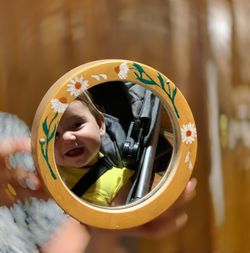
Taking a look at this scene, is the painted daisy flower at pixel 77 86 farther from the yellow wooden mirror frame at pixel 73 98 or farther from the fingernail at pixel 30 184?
the fingernail at pixel 30 184

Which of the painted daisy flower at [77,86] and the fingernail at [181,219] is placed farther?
the fingernail at [181,219]

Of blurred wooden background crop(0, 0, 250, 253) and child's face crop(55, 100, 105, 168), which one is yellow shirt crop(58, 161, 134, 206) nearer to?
child's face crop(55, 100, 105, 168)

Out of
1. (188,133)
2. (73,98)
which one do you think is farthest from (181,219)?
(73,98)

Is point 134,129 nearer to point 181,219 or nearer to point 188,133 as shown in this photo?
point 188,133

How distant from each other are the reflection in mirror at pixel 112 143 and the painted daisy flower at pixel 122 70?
10 mm

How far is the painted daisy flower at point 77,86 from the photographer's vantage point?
57 cm

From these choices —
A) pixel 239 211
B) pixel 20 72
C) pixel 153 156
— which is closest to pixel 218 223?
pixel 239 211

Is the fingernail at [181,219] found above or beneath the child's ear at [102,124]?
beneath

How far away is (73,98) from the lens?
571mm

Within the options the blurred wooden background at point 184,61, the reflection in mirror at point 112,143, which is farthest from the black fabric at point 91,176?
the blurred wooden background at point 184,61

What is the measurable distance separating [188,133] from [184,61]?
0.53 feet

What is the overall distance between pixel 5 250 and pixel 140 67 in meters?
0.27

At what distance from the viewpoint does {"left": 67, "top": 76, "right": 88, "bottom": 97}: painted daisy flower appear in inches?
22.4

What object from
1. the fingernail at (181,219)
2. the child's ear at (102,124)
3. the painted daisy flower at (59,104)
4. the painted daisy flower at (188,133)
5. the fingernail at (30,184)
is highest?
the painted daisy flower at (59,104)
